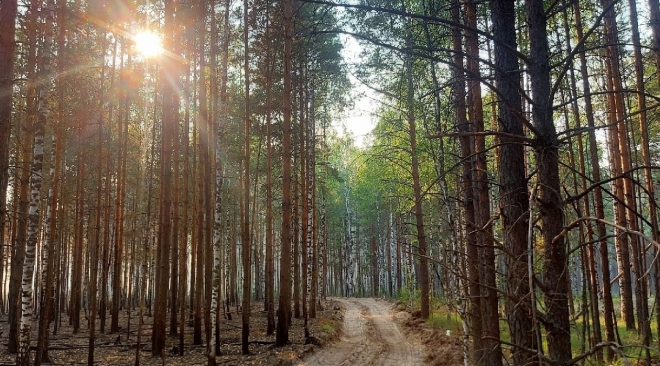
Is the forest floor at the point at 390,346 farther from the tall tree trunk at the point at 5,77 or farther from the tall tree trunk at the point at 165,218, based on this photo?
the tall tree trunk at the point at 5,77

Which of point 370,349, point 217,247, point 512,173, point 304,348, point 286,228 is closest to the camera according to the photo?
point 512,173

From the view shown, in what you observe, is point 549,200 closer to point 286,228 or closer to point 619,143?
point 286,228

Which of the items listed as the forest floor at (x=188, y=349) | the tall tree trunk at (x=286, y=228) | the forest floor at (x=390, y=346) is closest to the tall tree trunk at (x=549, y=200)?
the forest floor at (x=390, y=346)

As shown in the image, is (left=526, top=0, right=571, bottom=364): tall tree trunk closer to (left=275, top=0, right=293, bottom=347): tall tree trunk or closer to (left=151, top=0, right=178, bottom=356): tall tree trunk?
(left=151, top=0, right=178, bottom=356): tall tree trunk

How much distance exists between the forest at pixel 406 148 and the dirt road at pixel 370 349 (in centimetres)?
139

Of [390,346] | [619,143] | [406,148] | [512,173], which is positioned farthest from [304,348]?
[619,143]

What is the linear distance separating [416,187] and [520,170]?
14.3m

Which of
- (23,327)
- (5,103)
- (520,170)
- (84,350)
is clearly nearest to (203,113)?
(5,103)

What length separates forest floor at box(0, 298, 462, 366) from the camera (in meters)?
10.8

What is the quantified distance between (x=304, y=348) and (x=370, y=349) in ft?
6.48

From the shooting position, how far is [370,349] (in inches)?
490

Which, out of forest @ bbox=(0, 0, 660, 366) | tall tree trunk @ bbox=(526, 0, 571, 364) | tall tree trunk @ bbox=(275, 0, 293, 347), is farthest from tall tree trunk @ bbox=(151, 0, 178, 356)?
tall tree trunk @ bbox=(526, 0, 571, 364)

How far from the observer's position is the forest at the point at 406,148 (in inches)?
105

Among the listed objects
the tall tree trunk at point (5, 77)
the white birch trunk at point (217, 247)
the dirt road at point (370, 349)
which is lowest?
the dirt road at point (370, 349)
